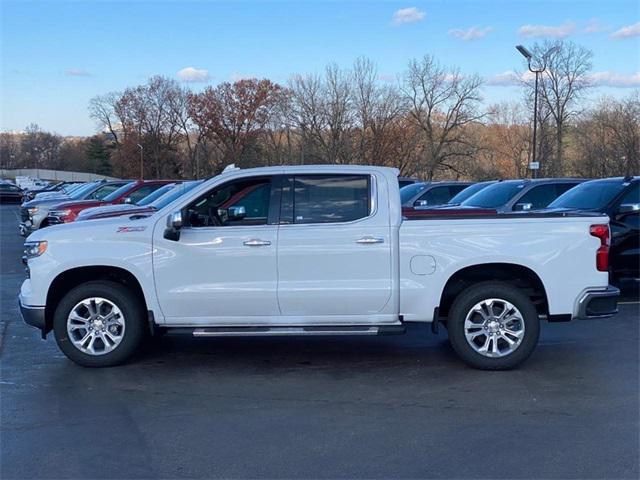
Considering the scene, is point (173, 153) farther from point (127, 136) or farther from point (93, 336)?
point (93, 336)

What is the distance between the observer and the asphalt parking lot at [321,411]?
4645mm

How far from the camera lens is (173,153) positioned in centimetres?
8888

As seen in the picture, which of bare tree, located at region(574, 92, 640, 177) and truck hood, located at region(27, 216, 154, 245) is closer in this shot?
truck hood, located at region(27, 216, 154, 245)

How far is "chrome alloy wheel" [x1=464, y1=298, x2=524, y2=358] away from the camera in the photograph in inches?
269

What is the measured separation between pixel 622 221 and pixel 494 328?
4.71 m

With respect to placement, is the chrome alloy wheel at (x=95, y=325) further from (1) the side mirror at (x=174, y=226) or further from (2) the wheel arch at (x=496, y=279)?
(2) the wheel arch at (x=496, y=279)

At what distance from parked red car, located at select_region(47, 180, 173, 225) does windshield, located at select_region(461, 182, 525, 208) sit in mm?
8340

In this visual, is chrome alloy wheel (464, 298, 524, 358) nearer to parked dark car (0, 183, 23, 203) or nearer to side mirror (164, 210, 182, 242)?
side mirror (164, 210, 182, 242)

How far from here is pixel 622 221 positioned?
1052cm

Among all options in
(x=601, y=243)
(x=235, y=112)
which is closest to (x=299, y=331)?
(x=601, y=243)

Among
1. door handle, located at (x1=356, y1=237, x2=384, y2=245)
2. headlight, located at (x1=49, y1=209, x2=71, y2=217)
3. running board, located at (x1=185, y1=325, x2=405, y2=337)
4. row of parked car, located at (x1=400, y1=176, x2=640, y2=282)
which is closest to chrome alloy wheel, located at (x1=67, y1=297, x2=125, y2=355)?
running board, located at (x1=185, y1=325, x2=405, y2=337)

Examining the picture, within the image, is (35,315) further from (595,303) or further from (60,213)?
(60,213)

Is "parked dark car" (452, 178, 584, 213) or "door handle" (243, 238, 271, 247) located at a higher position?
"parked dark car" (452, 178, 584, 213)

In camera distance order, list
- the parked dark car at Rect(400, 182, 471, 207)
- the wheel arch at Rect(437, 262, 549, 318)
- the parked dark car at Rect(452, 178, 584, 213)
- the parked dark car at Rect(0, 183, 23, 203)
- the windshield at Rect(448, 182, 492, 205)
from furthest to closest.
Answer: the parked dark car at Rect(0, 183, 23, 203)
the parked dark car at Rect(400, 182, 471, 207)
the windshield at Rect(448, 182, 492, 205)
the parked dark car at Rect(452, 178, 584, 213)
the wheel arch at Rect(437, 262, 549, 318)
